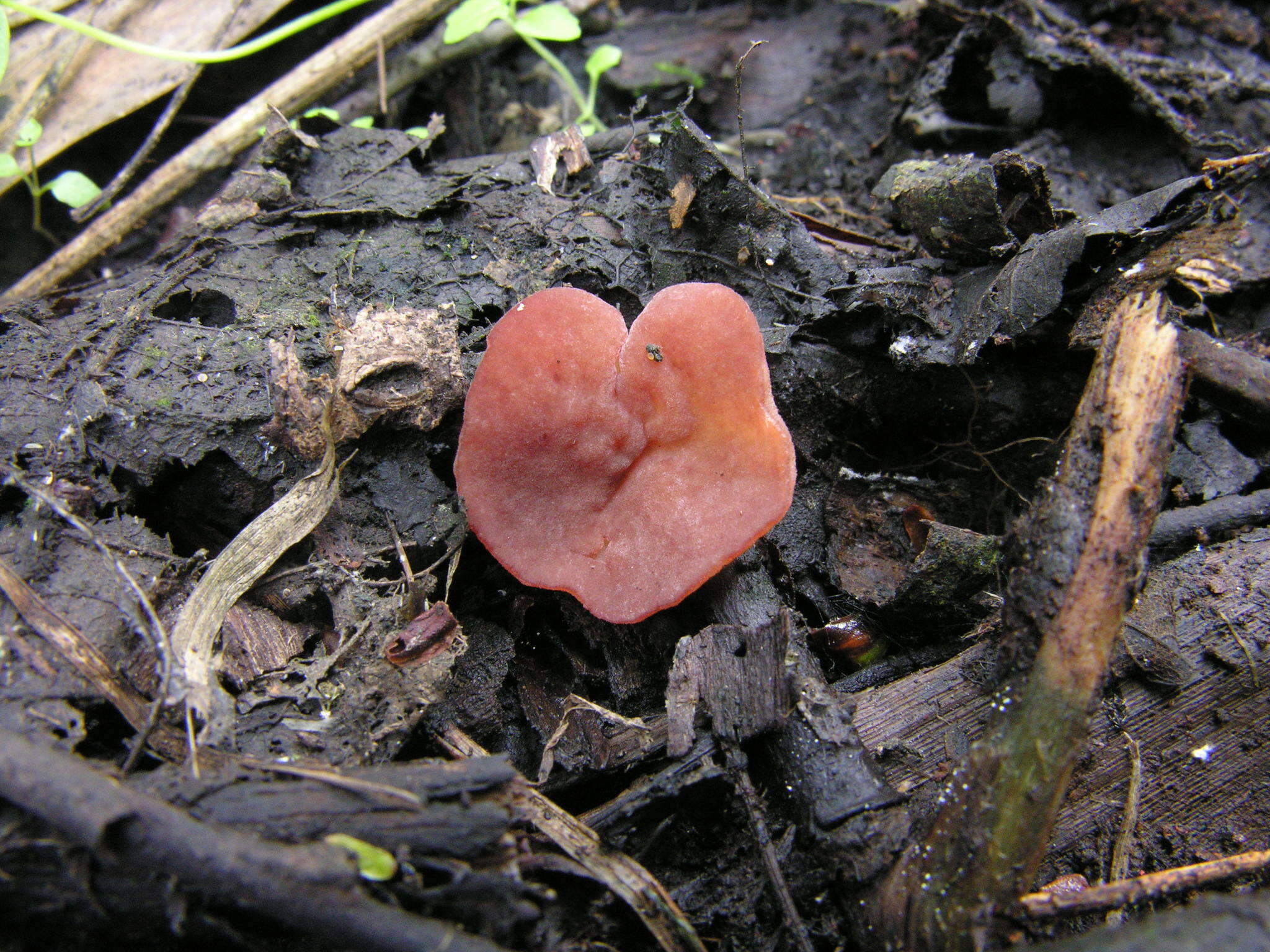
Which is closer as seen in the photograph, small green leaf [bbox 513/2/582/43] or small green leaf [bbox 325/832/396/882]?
small green leaf [bbox 325/832/396/882]

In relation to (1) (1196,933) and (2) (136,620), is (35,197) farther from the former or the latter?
(1) (1196,933)

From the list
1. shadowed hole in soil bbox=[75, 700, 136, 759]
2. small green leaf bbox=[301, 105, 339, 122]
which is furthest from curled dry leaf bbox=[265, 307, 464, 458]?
small green leaf bbox=[301, 105, 339, 122]

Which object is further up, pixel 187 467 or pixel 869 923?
pixel 187 467

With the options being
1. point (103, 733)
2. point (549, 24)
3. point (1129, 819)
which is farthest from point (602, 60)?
point (1129, 819)

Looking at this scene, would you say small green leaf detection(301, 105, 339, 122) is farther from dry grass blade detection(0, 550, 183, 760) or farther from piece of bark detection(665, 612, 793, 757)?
piece of bark detection(665, 612, 793, 757)

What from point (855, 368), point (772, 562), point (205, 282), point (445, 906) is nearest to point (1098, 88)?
point (855, 368)

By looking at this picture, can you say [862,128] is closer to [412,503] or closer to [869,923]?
[412,503]
